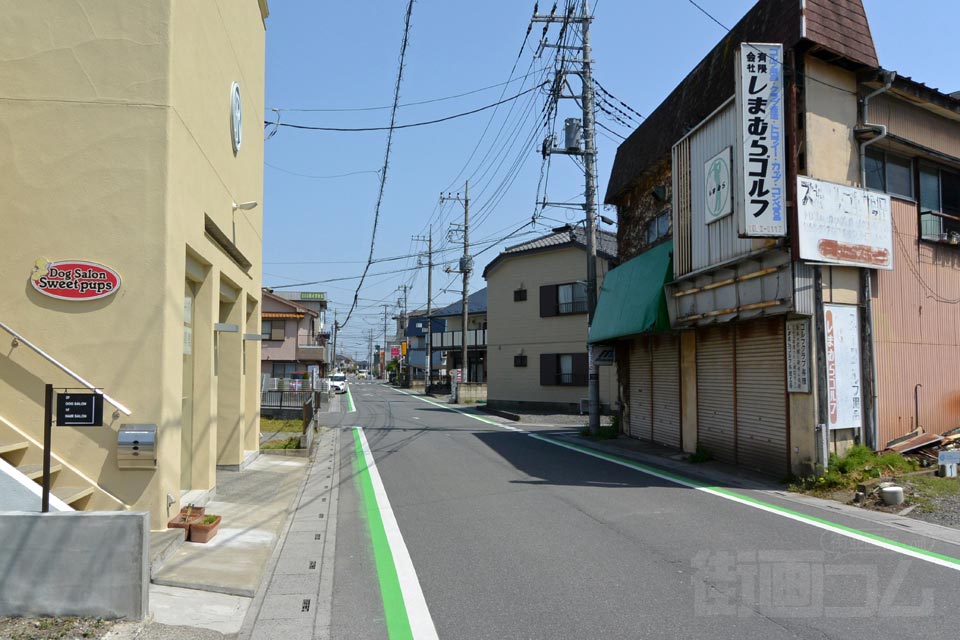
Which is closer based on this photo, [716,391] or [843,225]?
→ [843,225]

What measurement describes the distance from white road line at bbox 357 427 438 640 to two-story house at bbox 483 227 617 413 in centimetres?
2166

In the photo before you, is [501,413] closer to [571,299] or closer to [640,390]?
[571,299]

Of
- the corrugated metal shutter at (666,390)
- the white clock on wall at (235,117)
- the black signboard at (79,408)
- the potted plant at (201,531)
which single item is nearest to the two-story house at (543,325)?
the corrugated metal shutter at (666,390)

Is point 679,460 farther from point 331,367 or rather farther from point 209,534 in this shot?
point 331,367

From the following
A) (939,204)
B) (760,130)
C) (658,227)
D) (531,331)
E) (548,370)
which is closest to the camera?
(760,130)

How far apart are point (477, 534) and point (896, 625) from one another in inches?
179

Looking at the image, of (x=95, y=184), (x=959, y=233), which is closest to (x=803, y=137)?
(x=959, y=233)

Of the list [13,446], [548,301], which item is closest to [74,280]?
[13,446]

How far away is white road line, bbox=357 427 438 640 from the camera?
17.7ft

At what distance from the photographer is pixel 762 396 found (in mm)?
13117

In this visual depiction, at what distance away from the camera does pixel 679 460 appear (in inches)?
602

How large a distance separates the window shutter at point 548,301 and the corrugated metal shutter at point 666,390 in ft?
50.6

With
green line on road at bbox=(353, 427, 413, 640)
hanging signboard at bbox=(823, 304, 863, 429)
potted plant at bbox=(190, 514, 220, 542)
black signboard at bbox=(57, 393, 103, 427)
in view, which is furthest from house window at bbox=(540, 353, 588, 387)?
black signboard at bbox=(57, 393, 103, 427)

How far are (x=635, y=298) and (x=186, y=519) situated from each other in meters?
13.1
